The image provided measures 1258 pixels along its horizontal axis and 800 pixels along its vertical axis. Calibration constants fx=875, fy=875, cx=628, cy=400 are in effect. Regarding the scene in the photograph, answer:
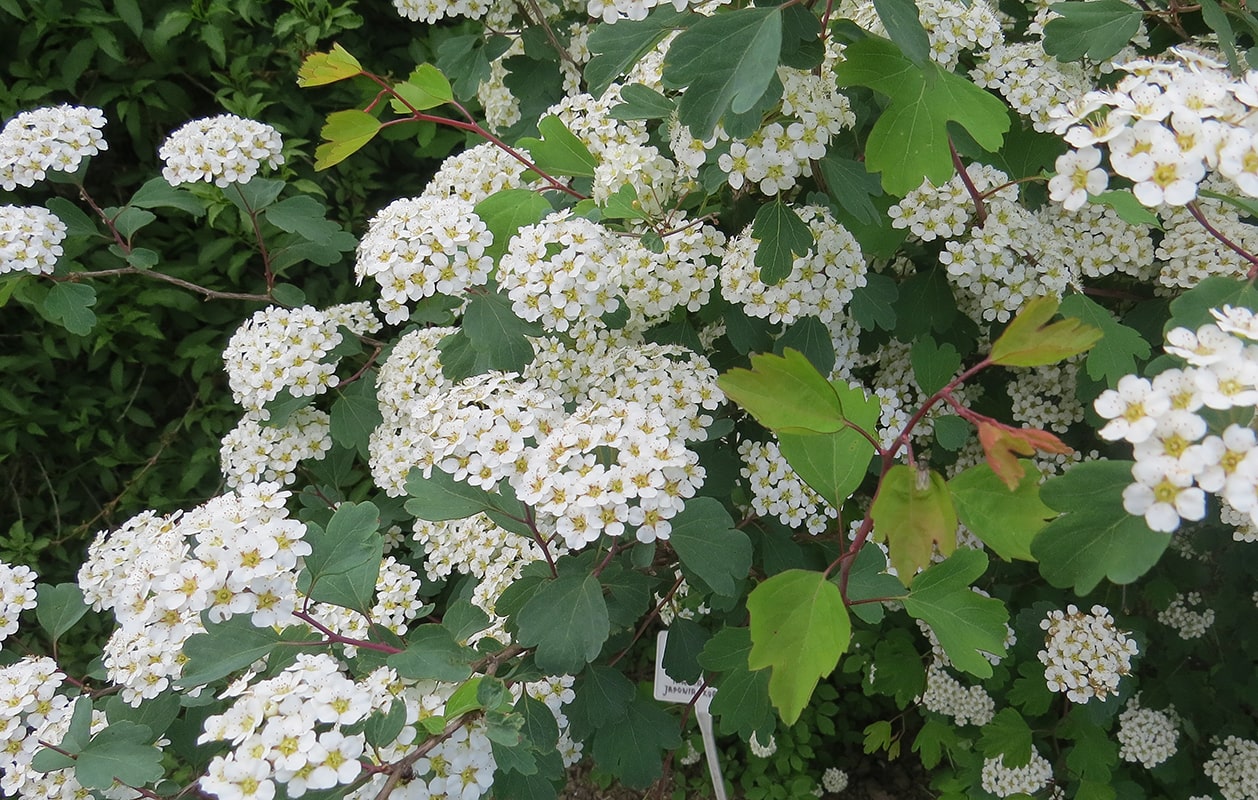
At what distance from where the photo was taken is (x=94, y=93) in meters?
3.14

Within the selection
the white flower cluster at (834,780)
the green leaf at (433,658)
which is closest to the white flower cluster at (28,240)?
the green leaf at (433,658)

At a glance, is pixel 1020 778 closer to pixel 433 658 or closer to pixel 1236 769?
pixel 1236 769

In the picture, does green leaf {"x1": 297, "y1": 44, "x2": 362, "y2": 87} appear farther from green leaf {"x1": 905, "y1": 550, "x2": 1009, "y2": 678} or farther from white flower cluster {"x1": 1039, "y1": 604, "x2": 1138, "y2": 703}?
white flower cluster {"x1": 1039, "y1": 604, "x2": 1138, "y2": 703}

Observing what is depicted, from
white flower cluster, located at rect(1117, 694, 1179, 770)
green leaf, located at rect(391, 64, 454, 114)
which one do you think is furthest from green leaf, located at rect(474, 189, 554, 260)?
white flower cluster, located at rect(1117, 694, 1179, 770)

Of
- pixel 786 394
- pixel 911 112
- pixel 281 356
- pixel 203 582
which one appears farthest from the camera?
pixel 281 356

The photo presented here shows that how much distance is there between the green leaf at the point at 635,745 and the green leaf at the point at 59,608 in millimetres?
1107

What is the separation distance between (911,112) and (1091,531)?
30.5 inches

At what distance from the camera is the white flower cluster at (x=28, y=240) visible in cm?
207

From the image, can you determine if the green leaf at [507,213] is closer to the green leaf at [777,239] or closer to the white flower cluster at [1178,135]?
the green leaf at [777,239]

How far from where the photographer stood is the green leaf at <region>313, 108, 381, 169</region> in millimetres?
1689

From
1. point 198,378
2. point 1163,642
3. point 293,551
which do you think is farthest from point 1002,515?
point 198,378

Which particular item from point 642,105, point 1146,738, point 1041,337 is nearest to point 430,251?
point 642,105

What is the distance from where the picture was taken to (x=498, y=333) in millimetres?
1677

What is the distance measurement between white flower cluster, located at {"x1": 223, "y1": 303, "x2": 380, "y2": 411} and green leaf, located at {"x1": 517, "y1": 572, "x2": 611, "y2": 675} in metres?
1.05
